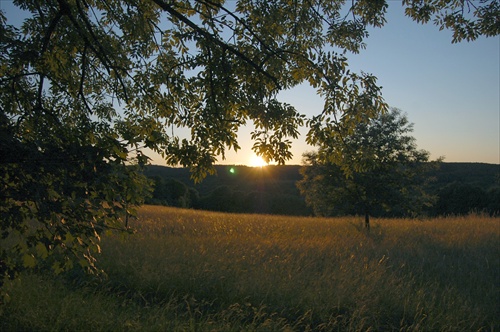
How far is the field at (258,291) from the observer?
5371 mm

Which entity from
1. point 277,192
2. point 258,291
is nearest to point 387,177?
point 258,291

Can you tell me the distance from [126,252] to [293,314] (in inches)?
161

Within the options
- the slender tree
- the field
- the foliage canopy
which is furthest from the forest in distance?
the foliage canopy

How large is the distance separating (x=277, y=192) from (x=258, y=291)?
2244 inches

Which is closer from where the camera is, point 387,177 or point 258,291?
point 258,291

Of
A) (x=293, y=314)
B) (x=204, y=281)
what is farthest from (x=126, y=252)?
(x=293, y=314)

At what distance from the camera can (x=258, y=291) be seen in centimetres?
670

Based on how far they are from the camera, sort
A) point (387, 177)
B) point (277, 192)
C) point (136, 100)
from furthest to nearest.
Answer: point (277, 192) < point (387, 177) < point (136, 100)

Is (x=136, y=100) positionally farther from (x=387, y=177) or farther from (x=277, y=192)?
(x=277, y=192)

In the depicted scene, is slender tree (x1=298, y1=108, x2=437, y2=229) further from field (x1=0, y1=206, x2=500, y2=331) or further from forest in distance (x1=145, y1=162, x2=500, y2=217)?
forest in distance (x1=145, y1=162, x2=500, y2=217)

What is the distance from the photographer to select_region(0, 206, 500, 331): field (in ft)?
17.6

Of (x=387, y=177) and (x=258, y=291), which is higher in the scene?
(x=387, y=177)

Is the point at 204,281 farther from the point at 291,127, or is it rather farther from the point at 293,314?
the point at 291,127

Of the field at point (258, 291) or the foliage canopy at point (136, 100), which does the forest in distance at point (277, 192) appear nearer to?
the field at point (258, 291)
